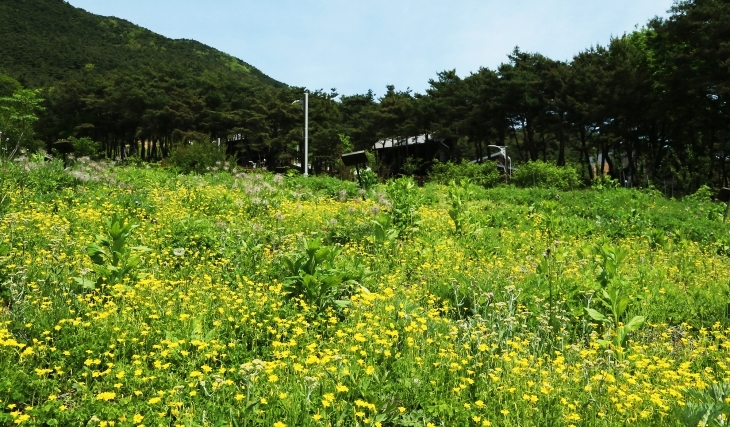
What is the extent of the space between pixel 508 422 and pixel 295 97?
169ft

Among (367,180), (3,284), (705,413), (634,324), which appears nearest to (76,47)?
(367,180)

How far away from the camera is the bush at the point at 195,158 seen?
16.8 metres

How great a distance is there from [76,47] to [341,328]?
345 ft

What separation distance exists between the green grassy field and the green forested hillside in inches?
2505

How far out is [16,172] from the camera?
934 cm

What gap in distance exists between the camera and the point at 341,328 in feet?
13.4

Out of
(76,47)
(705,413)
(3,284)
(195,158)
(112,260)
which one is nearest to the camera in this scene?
(705,413)

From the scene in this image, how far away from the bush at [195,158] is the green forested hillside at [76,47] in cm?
5065

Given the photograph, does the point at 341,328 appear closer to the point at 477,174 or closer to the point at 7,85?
the point at 477,174

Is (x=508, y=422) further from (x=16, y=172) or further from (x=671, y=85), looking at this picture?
(x=671, y=85)

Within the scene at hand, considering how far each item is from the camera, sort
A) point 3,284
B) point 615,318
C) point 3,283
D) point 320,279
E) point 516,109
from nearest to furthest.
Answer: point 3,284, point 3,283, point 615,318, point 320,279, point 516,109

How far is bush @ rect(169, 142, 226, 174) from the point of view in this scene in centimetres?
1675

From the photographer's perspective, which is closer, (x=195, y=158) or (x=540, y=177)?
(x=195, y=158)

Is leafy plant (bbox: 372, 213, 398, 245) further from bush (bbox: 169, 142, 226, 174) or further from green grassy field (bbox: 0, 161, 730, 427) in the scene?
bush (bbox: 169, 142, 226, 174)
